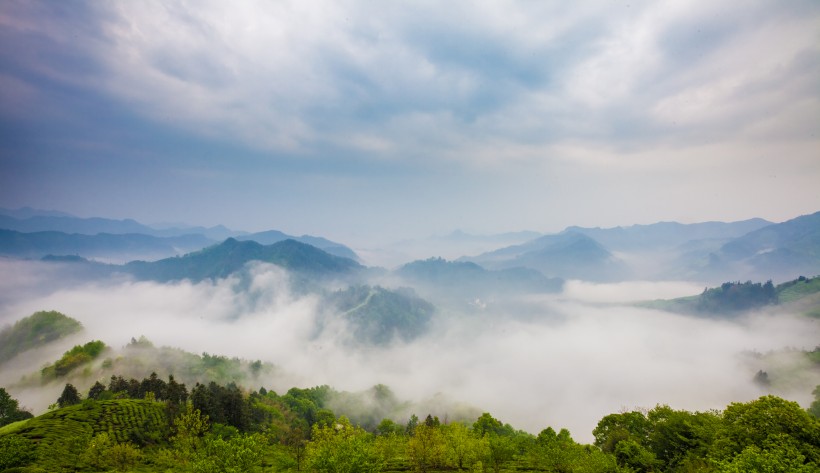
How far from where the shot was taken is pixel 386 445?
92375 mm

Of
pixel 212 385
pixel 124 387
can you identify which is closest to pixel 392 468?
pixel 212 385

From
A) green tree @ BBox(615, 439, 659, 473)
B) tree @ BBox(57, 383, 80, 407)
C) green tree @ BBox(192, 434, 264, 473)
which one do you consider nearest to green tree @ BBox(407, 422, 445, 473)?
green tree @ BBox(615, 439, 659, 473)

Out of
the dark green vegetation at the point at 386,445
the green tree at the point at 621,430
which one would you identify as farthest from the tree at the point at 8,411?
the green tree at the point at 621,430

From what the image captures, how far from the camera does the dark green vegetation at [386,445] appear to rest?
161 ft

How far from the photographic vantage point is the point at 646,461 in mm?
70312

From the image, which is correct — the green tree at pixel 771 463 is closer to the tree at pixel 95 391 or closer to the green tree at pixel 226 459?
the green tree at pixel 226 459

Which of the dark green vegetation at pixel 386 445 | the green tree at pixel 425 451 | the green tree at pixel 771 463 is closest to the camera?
the green tree at pixel 771 463

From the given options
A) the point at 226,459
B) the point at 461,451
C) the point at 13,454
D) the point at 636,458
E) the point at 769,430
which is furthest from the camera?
the point at 461,451

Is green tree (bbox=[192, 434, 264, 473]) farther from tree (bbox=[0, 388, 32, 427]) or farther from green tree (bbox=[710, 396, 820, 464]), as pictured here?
tree (bbox=[0, 388, 32, 427])

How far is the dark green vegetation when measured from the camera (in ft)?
161

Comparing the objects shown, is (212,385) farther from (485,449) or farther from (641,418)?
(641,418)

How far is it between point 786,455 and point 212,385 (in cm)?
16357

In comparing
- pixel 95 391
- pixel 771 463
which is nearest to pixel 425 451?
pixel 771 463

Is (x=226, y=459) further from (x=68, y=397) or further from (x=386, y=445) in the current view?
(x=68, y=397)
